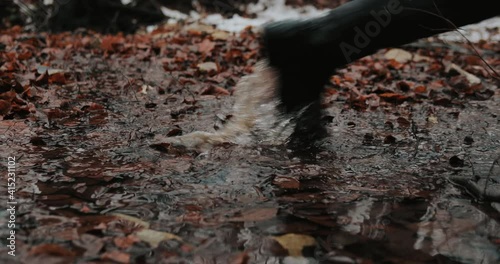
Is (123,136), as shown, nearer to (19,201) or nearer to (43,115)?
(43,115)

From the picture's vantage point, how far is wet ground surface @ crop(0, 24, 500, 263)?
108cm

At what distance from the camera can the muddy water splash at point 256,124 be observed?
6.08 feet

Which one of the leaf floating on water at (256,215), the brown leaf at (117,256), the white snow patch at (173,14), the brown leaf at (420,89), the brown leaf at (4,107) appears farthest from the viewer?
the white snow patch at (173,14)

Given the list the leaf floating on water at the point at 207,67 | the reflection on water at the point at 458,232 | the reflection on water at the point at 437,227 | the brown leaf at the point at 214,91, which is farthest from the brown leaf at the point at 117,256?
the leaf floating on water at the point at 207,67

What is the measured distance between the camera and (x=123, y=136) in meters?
1.95

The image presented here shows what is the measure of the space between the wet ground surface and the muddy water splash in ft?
0.21

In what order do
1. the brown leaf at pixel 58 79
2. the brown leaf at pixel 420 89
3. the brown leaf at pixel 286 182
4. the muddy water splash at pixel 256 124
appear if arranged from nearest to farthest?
1. the brown leaf at pixel 286 182
2. the muddy water splash at pixel 256 124
3. the brown leaf at pixel 58 79
4. the brown leaf at pixel 420 89

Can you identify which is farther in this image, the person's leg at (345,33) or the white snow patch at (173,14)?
the white snow patch at (173,14)

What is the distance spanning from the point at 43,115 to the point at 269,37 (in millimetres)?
1126

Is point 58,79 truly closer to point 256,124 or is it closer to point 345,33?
point 256,124

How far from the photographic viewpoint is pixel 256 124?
1983 mm

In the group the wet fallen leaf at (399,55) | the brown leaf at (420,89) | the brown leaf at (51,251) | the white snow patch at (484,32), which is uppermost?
the brown leaf at (51,251)

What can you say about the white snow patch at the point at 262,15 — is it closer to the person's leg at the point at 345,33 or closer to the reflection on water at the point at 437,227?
the person's leg at the point at 345,33

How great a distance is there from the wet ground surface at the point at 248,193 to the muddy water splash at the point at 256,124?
0.06 metres
